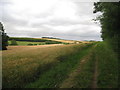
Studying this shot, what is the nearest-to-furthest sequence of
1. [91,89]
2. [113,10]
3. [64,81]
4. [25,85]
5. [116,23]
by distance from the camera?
[91,89]
[25,85]
[64,81]
[113,10]
[116,23]

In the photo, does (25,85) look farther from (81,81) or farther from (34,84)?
(81,81)

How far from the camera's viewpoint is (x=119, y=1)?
1431cm

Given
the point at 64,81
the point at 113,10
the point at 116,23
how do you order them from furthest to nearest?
the point at 116,23 → the point at 113,10 → the point at 64,81

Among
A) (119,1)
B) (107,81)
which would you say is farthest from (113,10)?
(107,81)

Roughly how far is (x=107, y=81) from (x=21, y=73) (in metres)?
5.63

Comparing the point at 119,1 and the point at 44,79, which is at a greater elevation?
the point at 119,1

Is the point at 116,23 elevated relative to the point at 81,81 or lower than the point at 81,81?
elevated

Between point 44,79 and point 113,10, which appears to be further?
point 113,10

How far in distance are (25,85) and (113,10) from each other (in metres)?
12.2

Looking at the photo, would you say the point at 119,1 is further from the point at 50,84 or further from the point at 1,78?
the point at 1,78

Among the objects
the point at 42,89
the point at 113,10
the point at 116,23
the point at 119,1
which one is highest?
the point at 119,1

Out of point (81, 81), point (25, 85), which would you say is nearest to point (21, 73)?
point (25, 85)

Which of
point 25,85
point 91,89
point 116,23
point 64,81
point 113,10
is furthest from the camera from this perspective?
point 116,23

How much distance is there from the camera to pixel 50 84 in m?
7.64
